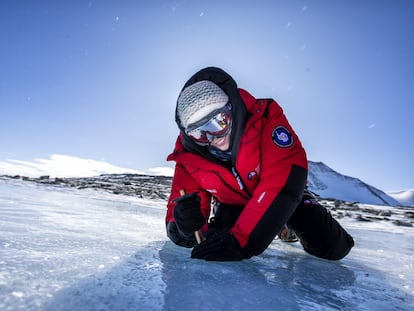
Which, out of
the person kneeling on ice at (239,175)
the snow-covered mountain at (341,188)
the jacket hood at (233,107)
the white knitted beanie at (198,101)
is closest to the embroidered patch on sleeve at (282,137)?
the person kneeling on ice at (239,175)

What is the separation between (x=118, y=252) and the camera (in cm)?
161

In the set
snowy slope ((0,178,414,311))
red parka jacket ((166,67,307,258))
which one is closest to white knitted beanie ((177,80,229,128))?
red parka jacket ((166,67,307,258))

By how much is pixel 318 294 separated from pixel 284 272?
1.17 ft

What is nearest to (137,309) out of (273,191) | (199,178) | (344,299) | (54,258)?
(54,258)

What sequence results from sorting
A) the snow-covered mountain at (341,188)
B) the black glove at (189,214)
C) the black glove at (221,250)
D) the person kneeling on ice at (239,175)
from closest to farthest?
1. the black glove at (221,250)
2. the person kneeling on ice at (239,175)
3. the black glove at (189,214)
4. the snow-covered mountain at (341,188)

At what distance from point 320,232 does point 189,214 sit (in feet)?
3.31

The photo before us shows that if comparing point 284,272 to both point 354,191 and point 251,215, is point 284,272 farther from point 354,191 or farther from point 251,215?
point 354,191

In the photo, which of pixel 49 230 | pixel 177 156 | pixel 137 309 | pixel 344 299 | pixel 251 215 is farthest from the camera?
pixel 177 156

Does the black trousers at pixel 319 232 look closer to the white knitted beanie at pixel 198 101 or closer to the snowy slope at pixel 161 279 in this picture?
the snowy slope at pixel 161 279

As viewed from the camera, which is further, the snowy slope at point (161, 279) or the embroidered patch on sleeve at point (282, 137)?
the embroidered patch on sleeve at point (282, 137)

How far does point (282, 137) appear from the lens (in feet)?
6.10

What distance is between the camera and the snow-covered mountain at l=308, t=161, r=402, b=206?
29797mm

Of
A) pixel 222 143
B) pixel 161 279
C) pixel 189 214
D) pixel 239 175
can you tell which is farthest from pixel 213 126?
pixel 161 279

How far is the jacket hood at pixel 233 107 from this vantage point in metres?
1.92
